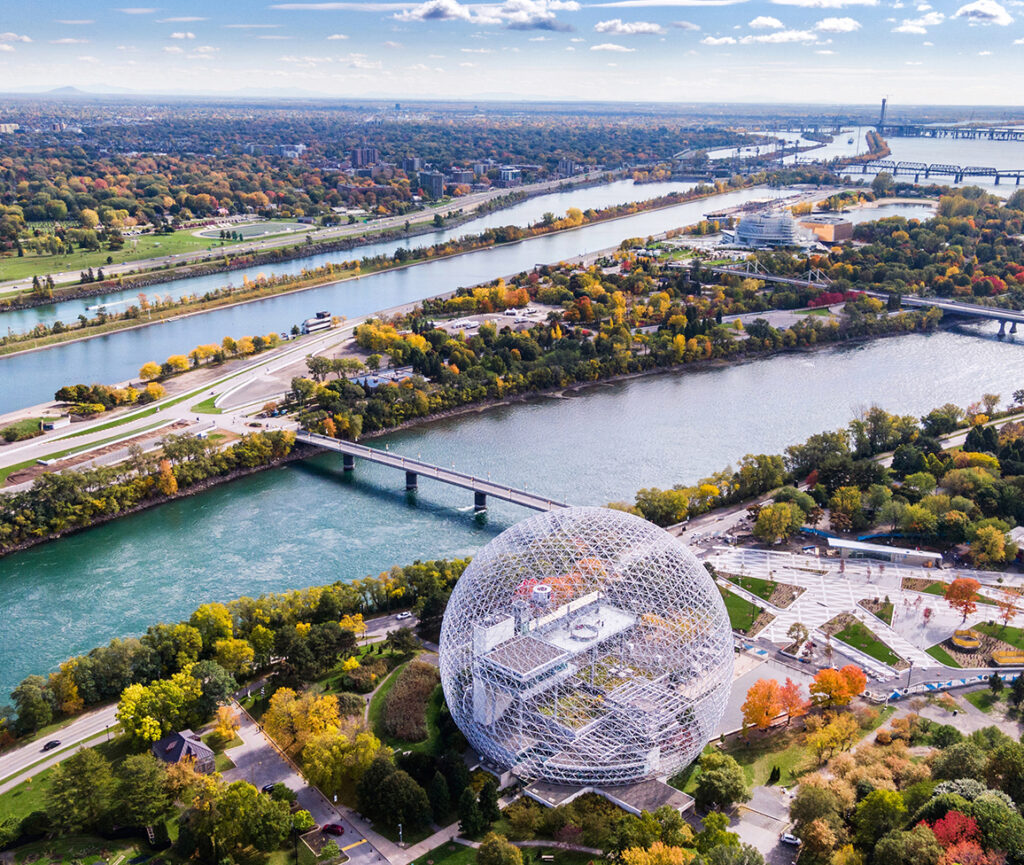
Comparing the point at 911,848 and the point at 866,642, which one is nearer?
the point at 911,848

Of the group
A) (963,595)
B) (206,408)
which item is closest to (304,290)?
(206,408)

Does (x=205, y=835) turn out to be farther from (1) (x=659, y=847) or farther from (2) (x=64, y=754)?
(1) (x=659, y=847)

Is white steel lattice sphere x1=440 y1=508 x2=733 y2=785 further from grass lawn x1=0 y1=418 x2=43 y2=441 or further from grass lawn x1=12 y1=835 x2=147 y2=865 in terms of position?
grass lawn x1=0 y1=418 x2=43 y2=441

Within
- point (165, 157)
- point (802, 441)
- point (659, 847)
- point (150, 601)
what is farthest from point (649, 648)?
point (165, 157)

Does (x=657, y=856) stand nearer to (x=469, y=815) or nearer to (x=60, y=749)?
(x=469, y=815)

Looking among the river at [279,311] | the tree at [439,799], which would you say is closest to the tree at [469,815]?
the tree at [439,799]

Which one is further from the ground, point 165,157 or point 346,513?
point 165,157
